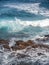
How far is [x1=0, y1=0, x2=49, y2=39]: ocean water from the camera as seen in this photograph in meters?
13.8

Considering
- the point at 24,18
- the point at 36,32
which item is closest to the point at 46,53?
the point at 36,32

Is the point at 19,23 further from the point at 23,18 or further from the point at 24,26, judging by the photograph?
the point at 23,18

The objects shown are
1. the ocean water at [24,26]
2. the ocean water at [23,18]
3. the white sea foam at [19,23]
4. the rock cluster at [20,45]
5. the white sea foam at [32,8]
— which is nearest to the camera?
the ocean water at [24,26]

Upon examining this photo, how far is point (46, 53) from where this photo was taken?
34.2 ft

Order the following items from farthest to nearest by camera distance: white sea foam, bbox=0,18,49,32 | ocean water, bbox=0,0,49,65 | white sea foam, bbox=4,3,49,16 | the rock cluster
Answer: white sea foam, bbox=4,3,49,16
white sea foam, bbox=0,18,49,32
the rock cluster
ocean water, bbox=0,0,49,65

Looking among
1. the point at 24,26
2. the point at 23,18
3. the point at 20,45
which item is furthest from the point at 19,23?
the point at 20,45

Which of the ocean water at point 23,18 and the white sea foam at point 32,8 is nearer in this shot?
the ocean water at point 23,18

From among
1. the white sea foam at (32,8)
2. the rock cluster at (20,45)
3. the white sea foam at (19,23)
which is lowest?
the rock cluster at (20,45)

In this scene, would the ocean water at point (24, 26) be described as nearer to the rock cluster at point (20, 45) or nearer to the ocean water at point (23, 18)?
the ocean water at point (23, 18)

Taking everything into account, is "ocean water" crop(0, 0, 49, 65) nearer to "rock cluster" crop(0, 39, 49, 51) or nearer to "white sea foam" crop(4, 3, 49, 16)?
"white sea foam" crop(4, 3, 49, 16)

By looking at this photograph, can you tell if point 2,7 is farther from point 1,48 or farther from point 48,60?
point 48,60

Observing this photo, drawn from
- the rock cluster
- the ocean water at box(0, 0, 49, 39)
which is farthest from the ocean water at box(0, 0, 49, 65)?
the rock cluster

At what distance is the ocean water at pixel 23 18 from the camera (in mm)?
13789

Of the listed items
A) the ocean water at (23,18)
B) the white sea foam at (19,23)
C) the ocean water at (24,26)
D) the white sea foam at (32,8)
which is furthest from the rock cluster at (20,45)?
the white sea foam at (32,8)
